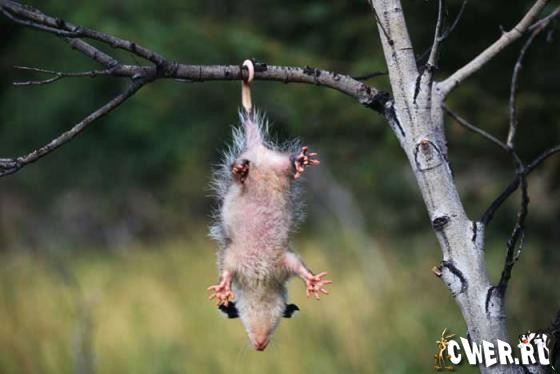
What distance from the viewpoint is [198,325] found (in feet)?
24.8

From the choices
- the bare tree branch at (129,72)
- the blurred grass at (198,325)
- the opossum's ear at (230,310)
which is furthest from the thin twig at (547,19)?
the blurred grass at (198,325)

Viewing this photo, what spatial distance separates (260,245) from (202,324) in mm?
5534

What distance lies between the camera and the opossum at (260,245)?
2.18 m

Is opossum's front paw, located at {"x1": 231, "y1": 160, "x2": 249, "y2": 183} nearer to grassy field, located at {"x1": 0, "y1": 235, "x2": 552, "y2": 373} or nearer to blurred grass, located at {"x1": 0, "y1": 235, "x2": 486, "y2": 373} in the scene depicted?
blurred grass, located at {"x1": 0, "y1": 235, "x2": 486, "y2": 373}

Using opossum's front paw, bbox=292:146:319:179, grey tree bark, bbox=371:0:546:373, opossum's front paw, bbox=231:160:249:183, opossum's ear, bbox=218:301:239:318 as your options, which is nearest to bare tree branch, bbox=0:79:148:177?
opossum's front paw, bbox=231:160:249:183

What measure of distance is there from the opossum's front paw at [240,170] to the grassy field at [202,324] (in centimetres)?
327

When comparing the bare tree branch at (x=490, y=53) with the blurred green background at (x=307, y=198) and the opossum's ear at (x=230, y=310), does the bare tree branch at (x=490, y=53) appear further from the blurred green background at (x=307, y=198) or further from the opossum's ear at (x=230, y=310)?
the blurred green background at (x=307, y=198)

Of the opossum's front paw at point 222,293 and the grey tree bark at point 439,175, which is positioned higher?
the grey tree bark at point 439,175

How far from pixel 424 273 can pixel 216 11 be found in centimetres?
338

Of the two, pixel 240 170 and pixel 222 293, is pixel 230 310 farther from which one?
pixel 240 170

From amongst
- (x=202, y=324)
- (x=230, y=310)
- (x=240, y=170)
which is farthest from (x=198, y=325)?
(x=240, y=170)

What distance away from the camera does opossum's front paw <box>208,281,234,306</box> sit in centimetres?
210

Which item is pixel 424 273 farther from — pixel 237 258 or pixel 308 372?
pixel 237 258

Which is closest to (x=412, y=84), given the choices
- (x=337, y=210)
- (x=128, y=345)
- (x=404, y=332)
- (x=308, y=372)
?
(x=308, y=372)
